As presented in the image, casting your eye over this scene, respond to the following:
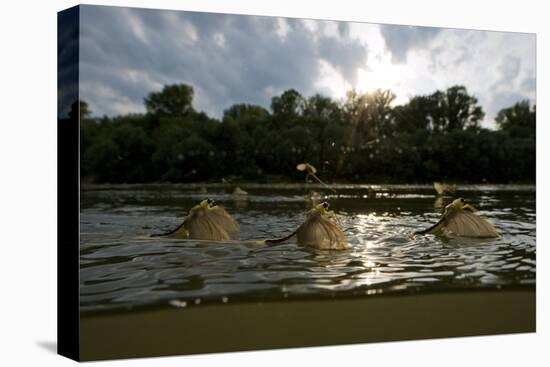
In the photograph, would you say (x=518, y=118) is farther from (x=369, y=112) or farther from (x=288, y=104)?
(x=288, y=104)

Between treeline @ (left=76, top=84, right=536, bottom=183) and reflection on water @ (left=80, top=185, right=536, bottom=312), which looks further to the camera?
treeline @ (left=76, top=84, right=536, bottom=183)

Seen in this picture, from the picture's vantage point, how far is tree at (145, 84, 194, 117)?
9023 mm

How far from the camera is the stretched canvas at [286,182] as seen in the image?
334 inches

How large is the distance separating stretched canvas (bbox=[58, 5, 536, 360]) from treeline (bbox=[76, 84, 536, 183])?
0.02 metres

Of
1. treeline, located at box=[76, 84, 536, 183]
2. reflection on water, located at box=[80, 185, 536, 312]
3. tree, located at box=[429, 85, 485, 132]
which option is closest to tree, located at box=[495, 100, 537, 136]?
treeline, located at box=[76, 84, 536, 183]

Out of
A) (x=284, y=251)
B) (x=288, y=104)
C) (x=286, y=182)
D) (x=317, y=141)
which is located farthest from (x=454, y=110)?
(x=284, y=251)

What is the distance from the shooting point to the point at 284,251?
9.25 meters

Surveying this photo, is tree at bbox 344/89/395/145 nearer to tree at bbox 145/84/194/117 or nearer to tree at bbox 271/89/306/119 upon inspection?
tree at bbox 271/89/306/119

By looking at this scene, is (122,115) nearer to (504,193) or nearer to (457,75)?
(457,75)

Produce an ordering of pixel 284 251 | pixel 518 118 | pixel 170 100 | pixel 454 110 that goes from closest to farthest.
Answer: pixel 170 100
pixel 284 251
pixel 454 110
pixel 518 118

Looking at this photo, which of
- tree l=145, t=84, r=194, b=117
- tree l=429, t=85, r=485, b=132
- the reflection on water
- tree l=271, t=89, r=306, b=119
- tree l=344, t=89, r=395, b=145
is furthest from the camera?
tree l=429, t=85, r=485, b=132

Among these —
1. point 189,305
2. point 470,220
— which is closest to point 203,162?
point 189,305

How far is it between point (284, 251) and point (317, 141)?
4.91 ft

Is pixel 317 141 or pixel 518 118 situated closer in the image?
pixel 317 141
